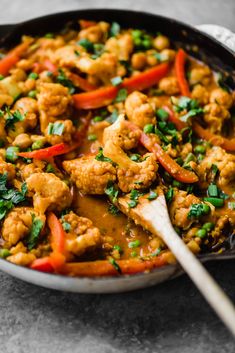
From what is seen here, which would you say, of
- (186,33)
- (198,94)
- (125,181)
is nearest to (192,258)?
(125,181)

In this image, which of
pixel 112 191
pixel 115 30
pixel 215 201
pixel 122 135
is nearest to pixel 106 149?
pixel 122 135

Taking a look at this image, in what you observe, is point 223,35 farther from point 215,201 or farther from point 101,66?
point 215,201

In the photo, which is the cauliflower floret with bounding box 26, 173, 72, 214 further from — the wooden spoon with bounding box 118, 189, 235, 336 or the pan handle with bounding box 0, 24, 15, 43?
the pan handle with bounding box 0, 24, 15, 43

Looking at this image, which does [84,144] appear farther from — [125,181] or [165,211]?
[165,211]

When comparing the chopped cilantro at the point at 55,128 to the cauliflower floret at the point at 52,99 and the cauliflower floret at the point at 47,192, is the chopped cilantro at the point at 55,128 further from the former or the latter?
the cauliflower floret at the point at 47,192

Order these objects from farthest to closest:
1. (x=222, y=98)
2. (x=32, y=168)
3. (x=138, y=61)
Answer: (x=138, y=61), (x=222, y=98), (x=32, y=168)

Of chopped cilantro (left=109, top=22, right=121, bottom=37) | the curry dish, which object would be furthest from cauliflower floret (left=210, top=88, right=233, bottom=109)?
chopped cilantro (left=109, top=22, right=121, bottom=37)
